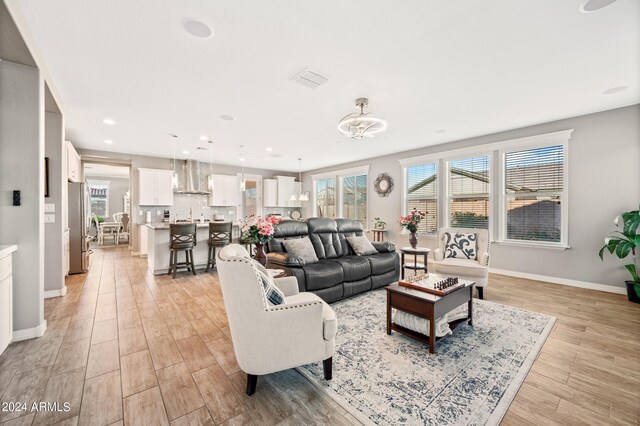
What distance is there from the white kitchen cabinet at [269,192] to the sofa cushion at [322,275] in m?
6.26

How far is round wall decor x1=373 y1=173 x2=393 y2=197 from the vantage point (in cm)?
702

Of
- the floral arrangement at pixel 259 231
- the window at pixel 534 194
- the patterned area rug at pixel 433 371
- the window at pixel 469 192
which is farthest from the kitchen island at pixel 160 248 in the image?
the window at pixel 534 194

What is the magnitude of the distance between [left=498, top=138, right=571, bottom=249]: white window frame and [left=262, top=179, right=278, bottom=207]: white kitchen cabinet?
6.86 metres

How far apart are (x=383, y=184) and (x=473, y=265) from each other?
12.8 feet

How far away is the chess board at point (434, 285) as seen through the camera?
2403 millimetres

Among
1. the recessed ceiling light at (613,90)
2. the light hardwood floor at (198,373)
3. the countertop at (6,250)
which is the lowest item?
the light hardwood floor at (198,373)

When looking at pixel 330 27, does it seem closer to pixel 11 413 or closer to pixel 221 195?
pixel 11 413

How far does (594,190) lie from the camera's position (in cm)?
405

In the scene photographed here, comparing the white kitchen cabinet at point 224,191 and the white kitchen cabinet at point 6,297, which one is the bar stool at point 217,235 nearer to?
the white kitchen cabinet at point 6,297

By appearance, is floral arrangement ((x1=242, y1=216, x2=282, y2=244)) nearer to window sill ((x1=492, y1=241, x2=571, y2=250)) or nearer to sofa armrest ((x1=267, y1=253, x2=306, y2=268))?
sofa armrest ((x1=267, y1=253, x2=306, y2=268))

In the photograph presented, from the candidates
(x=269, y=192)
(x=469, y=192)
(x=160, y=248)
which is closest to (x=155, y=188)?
(x=160, y=248)

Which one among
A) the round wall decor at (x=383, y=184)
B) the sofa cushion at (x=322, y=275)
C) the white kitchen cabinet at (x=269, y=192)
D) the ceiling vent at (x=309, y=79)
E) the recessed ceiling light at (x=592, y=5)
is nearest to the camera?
the recessed ceiling light at (x=592, y=5)

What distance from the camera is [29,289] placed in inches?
98.6

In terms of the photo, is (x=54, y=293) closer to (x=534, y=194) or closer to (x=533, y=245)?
(x=533, y=245)
